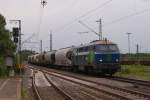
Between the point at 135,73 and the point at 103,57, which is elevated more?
the point at 103,57

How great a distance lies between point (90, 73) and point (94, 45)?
235 inches

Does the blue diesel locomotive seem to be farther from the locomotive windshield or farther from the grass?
the grass

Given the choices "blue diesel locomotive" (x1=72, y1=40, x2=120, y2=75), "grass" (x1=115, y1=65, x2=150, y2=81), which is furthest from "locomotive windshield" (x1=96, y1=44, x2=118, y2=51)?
"grass" (x1=115, y1=65, x2=150, y2=81)

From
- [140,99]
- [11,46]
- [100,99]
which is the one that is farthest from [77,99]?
[11,46]

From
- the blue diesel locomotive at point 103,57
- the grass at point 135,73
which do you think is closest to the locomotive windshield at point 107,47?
the blue diesel locomotive at point 103,57

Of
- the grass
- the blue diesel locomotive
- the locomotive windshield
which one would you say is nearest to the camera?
the grass

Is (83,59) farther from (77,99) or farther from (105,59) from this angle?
(77,99)

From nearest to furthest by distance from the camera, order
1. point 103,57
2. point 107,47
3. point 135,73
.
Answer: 1. point 103,57
2. point 107,47
3. point 135,73

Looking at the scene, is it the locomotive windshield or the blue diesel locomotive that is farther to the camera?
the locomotive windshield

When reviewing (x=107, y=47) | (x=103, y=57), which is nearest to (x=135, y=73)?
(x=107, y=47)

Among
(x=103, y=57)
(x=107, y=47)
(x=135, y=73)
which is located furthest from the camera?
(x=135, y=73)

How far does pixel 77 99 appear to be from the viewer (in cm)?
1923

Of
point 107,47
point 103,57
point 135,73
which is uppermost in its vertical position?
point 107,47

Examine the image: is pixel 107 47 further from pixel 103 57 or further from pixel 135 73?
pixel 135 73
